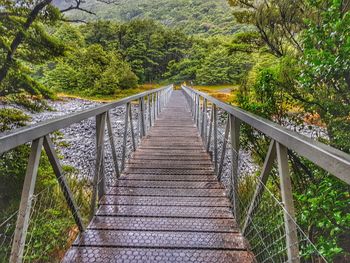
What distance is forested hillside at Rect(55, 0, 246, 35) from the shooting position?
68688 millimetres

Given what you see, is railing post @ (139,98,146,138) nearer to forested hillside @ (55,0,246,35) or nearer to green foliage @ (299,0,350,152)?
green foliage @ (299,0,350,152)

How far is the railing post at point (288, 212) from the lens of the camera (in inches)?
52.0

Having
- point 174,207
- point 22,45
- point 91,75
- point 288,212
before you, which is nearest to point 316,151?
point 288,212

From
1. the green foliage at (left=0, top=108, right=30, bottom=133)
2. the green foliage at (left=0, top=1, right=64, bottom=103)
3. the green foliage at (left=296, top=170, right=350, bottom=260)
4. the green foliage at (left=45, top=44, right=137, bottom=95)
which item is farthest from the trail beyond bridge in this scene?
the green foliage at (left=45, top=44, right=137, bottom=95)

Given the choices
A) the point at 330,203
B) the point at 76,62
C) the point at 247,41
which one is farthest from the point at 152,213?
the point at 76,62

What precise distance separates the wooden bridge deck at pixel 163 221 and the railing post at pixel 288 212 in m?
0.60

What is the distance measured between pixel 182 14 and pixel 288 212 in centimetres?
9245

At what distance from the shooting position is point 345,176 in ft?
2.85

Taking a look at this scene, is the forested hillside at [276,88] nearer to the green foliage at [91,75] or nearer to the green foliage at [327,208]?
the green foliage at [327,208]

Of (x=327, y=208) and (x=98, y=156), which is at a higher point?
(x=98, y=156)

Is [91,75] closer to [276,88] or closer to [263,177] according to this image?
[276,88]

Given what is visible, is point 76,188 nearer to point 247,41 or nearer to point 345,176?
point 345,176

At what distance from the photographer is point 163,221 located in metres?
2.35

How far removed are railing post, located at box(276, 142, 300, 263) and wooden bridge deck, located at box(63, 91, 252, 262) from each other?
0.60 m
